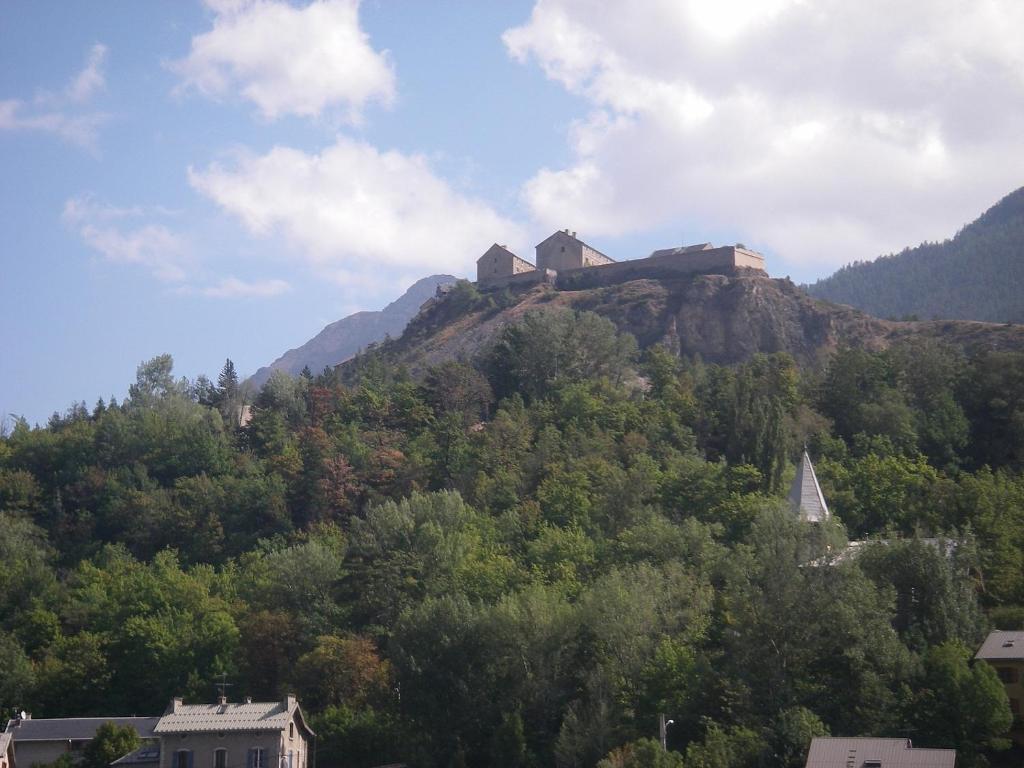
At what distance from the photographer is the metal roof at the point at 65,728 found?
52.0 metres

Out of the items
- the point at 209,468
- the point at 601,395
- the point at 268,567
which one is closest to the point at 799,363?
the point at 601,395

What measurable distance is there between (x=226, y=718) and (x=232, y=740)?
0.85 metres

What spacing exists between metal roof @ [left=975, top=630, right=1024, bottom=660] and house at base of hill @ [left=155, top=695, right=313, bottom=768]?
23.7 metres

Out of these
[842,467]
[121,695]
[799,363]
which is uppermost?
[799,363]

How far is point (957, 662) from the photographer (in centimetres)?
4088

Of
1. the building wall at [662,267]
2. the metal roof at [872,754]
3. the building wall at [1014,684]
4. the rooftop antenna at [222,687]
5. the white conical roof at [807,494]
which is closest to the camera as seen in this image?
the metal roof at [872,754]

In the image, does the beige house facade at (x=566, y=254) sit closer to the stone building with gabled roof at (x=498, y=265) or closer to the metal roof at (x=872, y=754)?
the stone building with gabled roof at (x=498, y=265)

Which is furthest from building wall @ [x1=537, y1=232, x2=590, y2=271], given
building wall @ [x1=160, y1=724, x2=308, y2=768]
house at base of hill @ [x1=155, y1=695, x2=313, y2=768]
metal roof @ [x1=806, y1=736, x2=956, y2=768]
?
metal roof @ [x1=806, y1=736, x2=956, y2=768]

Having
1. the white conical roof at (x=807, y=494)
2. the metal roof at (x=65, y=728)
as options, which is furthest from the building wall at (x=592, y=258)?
the metal roof at (x=65, y=728)

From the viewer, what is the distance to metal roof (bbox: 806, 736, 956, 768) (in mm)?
36312

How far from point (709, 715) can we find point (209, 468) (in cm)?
4871

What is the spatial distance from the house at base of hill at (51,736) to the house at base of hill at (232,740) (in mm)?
2918

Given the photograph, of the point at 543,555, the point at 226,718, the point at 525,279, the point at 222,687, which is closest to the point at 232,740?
the point at 226,718

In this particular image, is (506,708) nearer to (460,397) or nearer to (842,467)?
(842,467)
